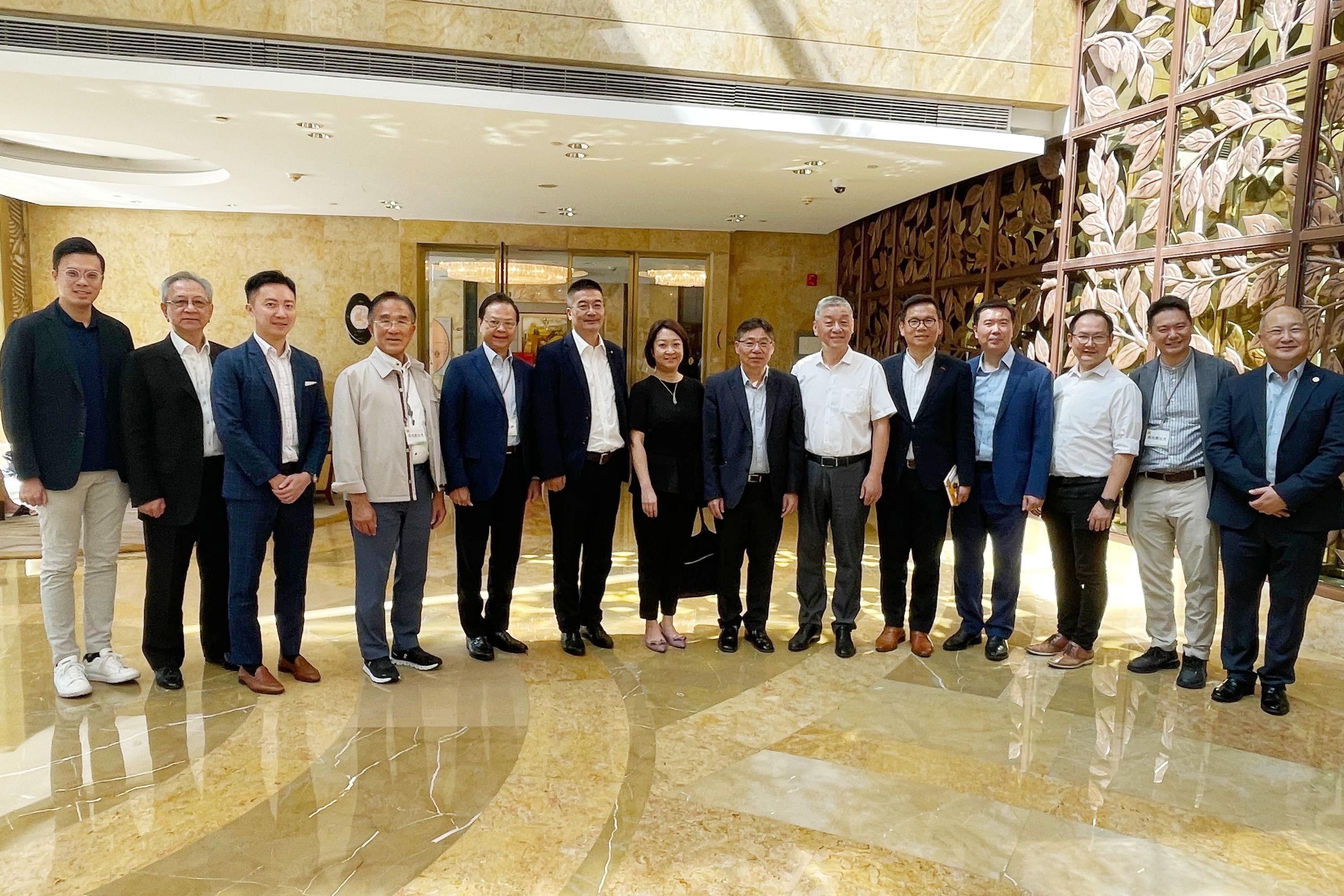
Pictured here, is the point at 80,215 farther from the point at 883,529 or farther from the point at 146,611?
the point at 883,529

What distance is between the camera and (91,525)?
11.6 feet

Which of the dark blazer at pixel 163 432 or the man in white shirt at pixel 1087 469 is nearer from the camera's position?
the dark blazer at pixel 163 432

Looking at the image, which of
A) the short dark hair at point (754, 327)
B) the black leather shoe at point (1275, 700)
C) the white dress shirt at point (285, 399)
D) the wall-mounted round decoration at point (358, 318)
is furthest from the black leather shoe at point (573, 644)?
the wall-mounted round decoration at point (358, 318)

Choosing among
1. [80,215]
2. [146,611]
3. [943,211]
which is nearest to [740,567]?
[146,611]

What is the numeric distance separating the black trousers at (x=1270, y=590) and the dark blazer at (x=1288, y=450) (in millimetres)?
63

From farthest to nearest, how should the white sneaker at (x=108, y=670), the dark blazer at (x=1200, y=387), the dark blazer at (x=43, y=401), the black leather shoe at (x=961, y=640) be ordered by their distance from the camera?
the black leather shoe at (x=961, y=640)
the dark blazer at (x=1200, y=387)
the white sneaker at (x=108, y=670)
the dark blazer at (x=43, y=401)

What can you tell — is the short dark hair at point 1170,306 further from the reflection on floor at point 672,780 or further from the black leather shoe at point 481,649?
the black leather shoe at point 481,649

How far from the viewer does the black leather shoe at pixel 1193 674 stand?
12.6ft

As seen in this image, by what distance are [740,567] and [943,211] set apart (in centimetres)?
574

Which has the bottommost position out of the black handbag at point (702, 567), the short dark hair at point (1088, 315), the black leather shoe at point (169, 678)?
the black leather shoe at point (169, 678)

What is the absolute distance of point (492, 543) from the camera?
4000 millimetres

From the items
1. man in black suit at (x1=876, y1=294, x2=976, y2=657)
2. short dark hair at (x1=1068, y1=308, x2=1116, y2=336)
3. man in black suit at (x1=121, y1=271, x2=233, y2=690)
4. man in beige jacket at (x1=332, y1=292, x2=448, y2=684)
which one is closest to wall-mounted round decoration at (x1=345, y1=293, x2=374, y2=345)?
man in black suit at (x1=121, y1=271, x2=233, y2=690)

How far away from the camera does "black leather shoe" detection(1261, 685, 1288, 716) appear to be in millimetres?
3584

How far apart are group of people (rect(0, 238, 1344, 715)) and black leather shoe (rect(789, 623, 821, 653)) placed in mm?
13
